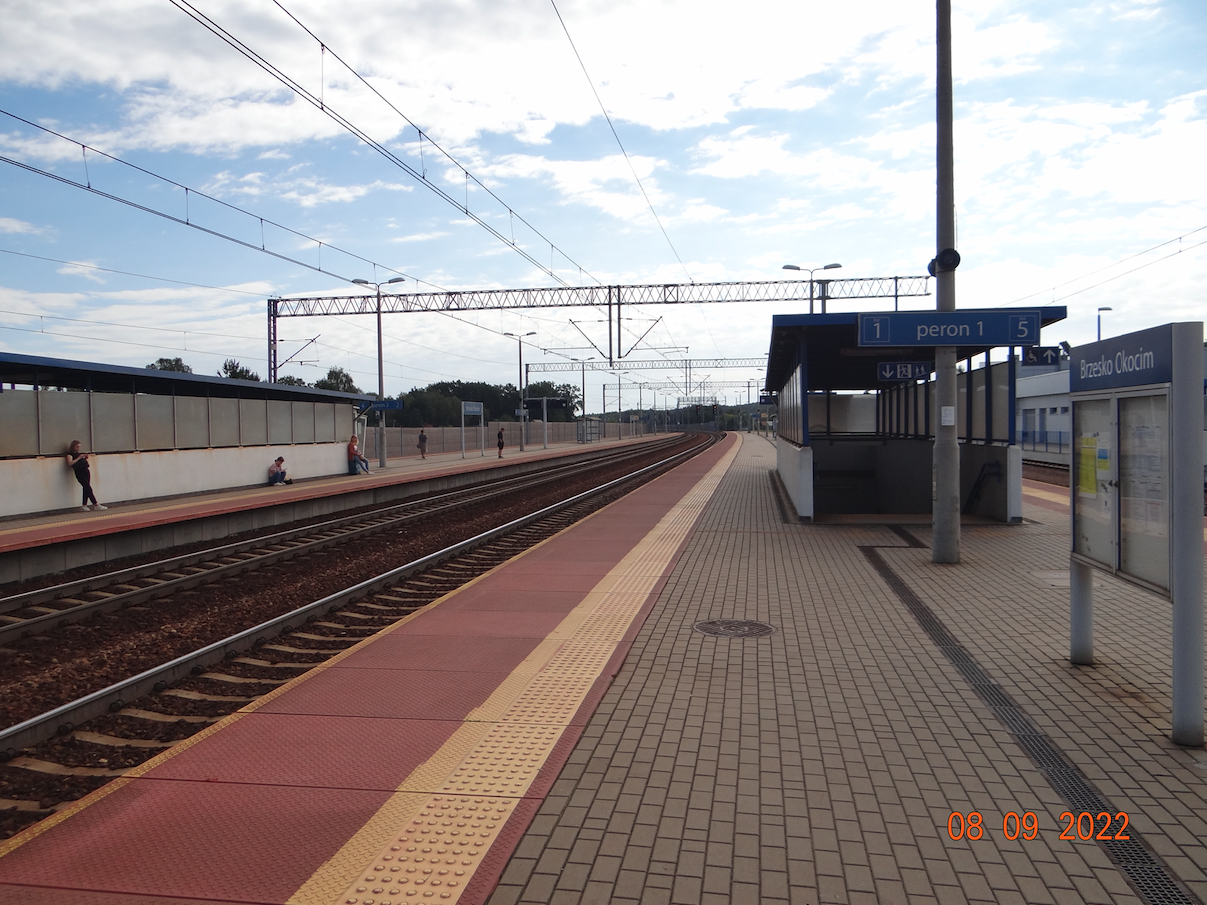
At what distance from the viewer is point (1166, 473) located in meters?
4.59

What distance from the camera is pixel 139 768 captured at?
170 inches

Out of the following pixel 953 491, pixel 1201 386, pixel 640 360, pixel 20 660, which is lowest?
pixel 20 660

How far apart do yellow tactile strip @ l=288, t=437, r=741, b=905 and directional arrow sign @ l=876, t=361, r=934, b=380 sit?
1183cm

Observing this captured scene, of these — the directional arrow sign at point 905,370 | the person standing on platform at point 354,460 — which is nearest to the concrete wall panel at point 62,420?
the person standing on platform at point 354,460

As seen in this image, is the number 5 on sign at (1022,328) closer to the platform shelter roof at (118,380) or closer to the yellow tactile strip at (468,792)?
the yellow tactile strip at (468,792)

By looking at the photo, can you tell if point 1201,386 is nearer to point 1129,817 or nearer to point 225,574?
point 1129,817

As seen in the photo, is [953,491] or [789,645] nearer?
[789,645]

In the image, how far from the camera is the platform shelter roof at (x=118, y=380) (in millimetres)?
16719

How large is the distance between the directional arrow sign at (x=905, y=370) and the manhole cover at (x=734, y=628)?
11051mm

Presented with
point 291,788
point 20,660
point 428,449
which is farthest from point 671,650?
point 428,449

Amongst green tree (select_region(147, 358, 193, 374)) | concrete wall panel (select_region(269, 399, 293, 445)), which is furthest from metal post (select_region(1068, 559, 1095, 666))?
green tree (select_region(147, 358, 193, 374))

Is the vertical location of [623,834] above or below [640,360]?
below

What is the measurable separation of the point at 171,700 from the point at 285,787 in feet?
7.69

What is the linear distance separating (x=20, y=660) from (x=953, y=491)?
9.90 m
